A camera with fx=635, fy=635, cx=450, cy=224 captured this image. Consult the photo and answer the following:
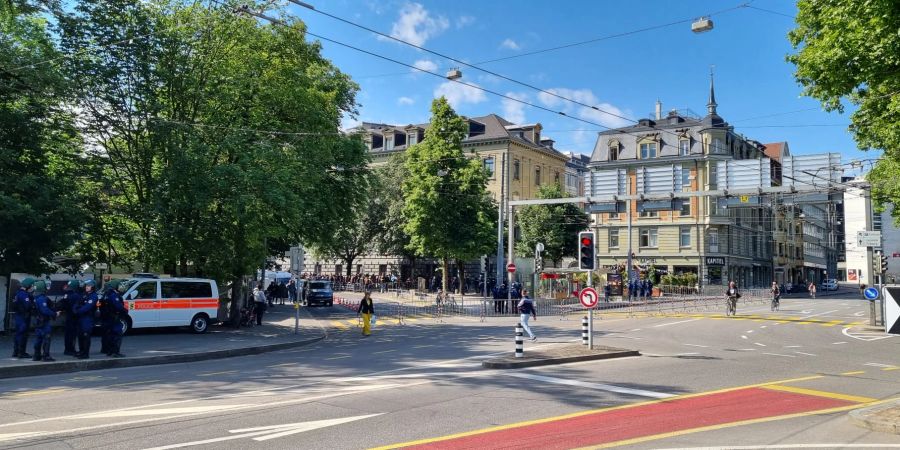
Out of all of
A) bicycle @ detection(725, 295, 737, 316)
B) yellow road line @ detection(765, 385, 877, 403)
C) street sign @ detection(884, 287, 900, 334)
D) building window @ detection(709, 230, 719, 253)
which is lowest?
yellow road line @ detection(765, 385, 877, 403)

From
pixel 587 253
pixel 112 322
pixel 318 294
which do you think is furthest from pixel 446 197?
pixel 112 322

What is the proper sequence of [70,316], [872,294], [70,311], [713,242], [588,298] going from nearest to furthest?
[70,311] < [70,316] < [588,298] < [872,294] < [713,242]

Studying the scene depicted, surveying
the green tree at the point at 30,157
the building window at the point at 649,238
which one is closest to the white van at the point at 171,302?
the green tree at the point at 30,157

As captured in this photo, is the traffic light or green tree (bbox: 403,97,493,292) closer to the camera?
the traffic light

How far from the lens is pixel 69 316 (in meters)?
14.8

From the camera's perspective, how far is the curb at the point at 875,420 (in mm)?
8000

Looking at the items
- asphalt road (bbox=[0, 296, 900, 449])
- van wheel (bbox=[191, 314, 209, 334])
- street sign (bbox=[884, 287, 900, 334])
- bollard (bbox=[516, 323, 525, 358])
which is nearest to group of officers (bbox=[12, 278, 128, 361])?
asphalt road (bbox=[0, 296, 900, 449])

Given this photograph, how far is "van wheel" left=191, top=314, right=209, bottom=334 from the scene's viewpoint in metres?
22.3

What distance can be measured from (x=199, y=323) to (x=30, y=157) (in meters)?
7.47

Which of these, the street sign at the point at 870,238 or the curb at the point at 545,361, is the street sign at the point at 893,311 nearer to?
the curb at the point at 545,361

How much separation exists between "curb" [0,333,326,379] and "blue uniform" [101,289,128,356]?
684 mm

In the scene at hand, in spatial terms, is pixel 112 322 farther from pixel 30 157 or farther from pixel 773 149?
pixel 773 149

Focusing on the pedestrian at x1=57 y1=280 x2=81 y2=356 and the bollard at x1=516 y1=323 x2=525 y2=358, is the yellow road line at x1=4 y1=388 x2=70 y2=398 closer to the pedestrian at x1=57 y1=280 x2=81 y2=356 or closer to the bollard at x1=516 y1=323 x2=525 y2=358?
the pedestrian at x1=57 y1=280 x2=81 y2=356

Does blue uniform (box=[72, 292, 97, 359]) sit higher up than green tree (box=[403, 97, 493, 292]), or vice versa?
green tree (box=[403, 97, 493, 292])
